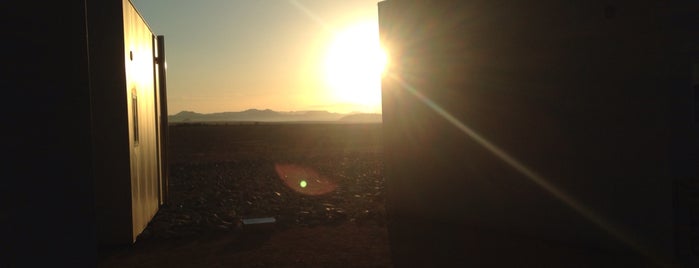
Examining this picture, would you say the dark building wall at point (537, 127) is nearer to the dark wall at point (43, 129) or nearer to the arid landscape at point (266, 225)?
the arid landscape at point (266, 225)

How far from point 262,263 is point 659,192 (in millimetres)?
4335

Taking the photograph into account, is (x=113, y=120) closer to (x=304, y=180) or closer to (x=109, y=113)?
(x=109, y=113)

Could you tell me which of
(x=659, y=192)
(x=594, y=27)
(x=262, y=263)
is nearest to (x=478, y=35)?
(x=594, y=27)

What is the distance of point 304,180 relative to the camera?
1523cm

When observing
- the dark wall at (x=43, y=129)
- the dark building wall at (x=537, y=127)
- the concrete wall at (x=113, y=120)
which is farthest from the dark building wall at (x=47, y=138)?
the dark building wall at (x=537, y=127)

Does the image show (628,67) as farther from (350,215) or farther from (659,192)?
(350,215)

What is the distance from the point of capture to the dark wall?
3.27 metres

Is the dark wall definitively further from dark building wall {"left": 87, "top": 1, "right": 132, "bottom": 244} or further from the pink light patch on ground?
the pink light patch on ground

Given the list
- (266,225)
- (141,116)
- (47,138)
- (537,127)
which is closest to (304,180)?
(266,225)

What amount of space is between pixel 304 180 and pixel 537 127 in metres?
8.63

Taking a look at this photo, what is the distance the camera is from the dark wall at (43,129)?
3.27m

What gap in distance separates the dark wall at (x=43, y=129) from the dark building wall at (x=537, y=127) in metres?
4.13

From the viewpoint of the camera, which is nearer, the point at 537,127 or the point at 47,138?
the point at 47,138

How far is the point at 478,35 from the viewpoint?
8227mm
